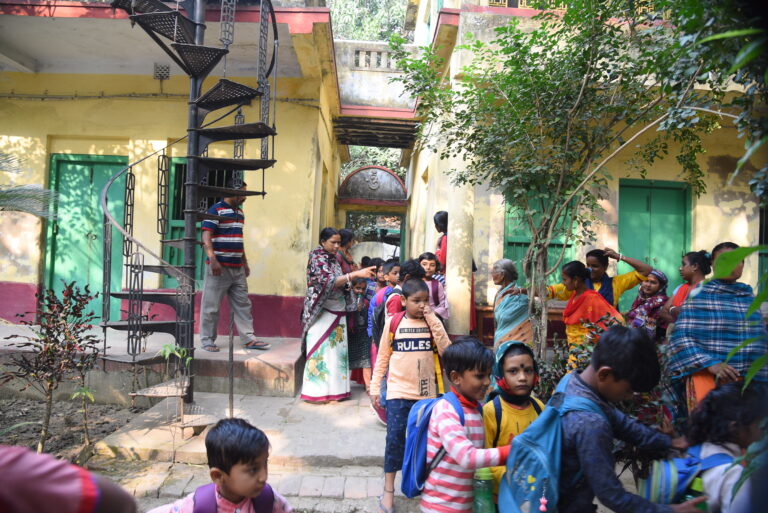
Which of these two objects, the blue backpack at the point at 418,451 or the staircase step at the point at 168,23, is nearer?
the blue backpack at the point at 418,451

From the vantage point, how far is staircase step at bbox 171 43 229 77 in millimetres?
4629

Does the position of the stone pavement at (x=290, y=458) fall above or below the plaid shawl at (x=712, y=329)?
below

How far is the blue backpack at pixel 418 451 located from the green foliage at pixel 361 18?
23.9 meters

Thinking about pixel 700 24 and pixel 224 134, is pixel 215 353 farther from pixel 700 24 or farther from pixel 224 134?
pixel 700 24

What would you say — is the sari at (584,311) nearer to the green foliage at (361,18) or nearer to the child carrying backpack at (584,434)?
the child carrying backpack at (584,434)

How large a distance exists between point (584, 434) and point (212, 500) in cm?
128

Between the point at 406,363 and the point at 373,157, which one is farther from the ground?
the point at 373,157

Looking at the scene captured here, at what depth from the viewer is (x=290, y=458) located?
3.87 m

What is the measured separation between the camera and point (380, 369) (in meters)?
3.33

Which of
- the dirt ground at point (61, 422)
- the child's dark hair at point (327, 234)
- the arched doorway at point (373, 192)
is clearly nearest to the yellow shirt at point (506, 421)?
the child's dark hair at point (327, 234)

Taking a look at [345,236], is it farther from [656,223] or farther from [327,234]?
[656,223]

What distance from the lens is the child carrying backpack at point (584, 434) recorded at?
1.70 meters

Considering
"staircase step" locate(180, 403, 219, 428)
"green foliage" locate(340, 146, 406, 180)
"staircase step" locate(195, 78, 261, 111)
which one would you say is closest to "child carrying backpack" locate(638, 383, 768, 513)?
"staircase step" locate(180, 403, 219, 428)

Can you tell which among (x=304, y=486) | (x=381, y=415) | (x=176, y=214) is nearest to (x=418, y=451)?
(x=304, y=486)
